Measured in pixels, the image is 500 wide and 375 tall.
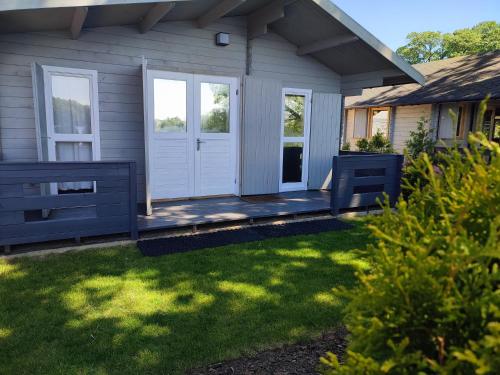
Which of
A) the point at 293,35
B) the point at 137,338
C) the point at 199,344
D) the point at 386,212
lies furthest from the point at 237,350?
the point at 293,35

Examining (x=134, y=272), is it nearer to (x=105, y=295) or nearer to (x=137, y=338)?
(x=105, y=295)

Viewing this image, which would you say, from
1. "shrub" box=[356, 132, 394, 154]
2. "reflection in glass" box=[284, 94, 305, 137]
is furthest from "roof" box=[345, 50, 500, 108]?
"reflection in glass" box=[284, 94, 305, 137]

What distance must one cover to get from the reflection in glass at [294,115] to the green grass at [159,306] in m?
3.12

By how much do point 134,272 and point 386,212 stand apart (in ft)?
8.96

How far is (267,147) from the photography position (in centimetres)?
643

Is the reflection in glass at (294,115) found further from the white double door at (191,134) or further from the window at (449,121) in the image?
the window at (449,121)

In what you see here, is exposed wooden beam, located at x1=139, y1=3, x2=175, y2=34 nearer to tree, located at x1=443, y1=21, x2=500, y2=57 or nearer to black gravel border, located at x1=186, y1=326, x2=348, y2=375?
black gravel border, located at x1=186, y1=326, x2=348, y2=375

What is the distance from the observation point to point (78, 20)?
4.27 metres

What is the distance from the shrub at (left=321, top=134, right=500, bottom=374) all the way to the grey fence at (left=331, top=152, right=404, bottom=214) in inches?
173

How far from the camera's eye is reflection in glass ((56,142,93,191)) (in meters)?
4.97

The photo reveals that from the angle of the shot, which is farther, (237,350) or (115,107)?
(115,107)

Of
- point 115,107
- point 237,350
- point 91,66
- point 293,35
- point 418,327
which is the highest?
point 293,35

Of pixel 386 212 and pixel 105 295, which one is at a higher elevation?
pixel 386 212

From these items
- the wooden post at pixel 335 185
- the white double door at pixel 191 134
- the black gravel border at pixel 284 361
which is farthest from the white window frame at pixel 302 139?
the black gravel border at pixel 284 361
